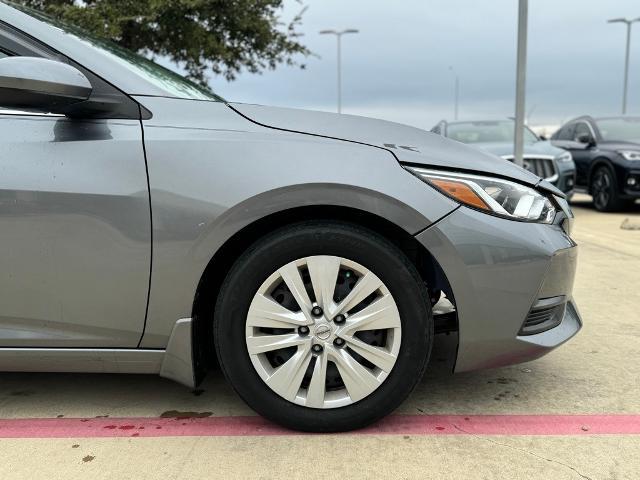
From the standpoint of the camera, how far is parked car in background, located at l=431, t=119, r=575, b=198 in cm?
882

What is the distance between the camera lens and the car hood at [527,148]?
8442 millimetres

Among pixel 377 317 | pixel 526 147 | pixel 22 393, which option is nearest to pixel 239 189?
pixel 377 317

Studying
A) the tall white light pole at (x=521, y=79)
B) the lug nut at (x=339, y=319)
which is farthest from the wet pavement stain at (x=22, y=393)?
the tall white light pole at (x=521, y=79)

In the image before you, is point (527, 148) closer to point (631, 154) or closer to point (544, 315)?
point (631, 154)

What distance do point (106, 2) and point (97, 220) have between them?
913 cm

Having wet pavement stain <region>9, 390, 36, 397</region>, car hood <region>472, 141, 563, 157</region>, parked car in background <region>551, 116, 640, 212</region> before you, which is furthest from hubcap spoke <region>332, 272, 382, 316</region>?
parked car in background <region>551, 116, 640, 212</region>

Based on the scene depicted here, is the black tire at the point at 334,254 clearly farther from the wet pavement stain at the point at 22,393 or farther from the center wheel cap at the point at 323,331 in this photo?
the wet pavement stain at the point at 22,393

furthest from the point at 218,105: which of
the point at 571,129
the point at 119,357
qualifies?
the point at 571,129

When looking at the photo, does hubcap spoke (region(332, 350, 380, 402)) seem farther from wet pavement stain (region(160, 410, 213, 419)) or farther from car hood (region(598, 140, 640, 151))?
car hood (region(598, 140, 640, 151))

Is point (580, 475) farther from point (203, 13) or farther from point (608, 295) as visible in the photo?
point (203, 13)

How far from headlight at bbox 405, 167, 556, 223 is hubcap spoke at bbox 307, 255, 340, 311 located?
45 cm

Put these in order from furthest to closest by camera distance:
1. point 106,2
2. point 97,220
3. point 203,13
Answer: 1. point 203,13
2. point 106,2
3. point 97,220

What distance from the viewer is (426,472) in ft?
6.33

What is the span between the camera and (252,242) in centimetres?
215
